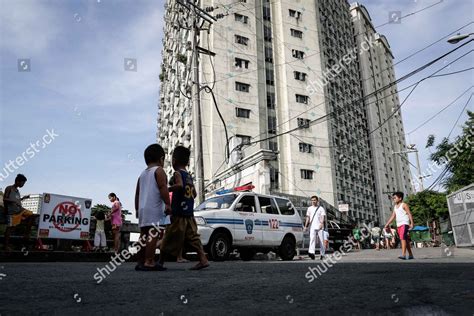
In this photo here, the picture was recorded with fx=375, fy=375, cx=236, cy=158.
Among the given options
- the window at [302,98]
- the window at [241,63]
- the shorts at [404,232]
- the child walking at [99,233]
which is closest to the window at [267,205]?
the shorts at [404,232]

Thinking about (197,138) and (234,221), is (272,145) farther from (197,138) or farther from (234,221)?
(234,221)

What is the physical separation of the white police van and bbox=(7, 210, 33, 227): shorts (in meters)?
4.02

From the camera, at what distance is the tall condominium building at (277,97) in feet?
114

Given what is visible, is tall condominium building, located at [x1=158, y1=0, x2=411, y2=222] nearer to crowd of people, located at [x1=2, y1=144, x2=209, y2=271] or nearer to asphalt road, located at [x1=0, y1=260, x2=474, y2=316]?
crowd of people, located at [x1=2, y1=144, x2=209, y2=271]

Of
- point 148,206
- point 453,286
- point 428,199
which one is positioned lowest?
point 453,286

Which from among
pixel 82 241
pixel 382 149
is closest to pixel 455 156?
pixel 82 241

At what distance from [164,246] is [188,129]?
1173 inches

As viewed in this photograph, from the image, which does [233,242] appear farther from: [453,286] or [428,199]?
[428,199]

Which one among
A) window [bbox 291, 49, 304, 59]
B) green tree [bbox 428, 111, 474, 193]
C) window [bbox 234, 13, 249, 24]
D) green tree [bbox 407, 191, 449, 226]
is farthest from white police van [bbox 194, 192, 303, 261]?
window [bbox 291, 49, 304, 59]

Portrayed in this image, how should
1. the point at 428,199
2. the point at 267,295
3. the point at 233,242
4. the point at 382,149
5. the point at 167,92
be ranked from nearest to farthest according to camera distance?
1. the point at 267,295
2. the point at 233,242
3. the point at 428,199
4. the point at 167,92
5. the point at 382,149

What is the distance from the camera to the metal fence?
13.9 m

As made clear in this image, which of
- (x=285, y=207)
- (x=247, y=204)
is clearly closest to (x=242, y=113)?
(x=285, y=207)

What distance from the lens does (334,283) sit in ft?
11.3

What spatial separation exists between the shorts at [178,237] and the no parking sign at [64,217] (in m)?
5.95
